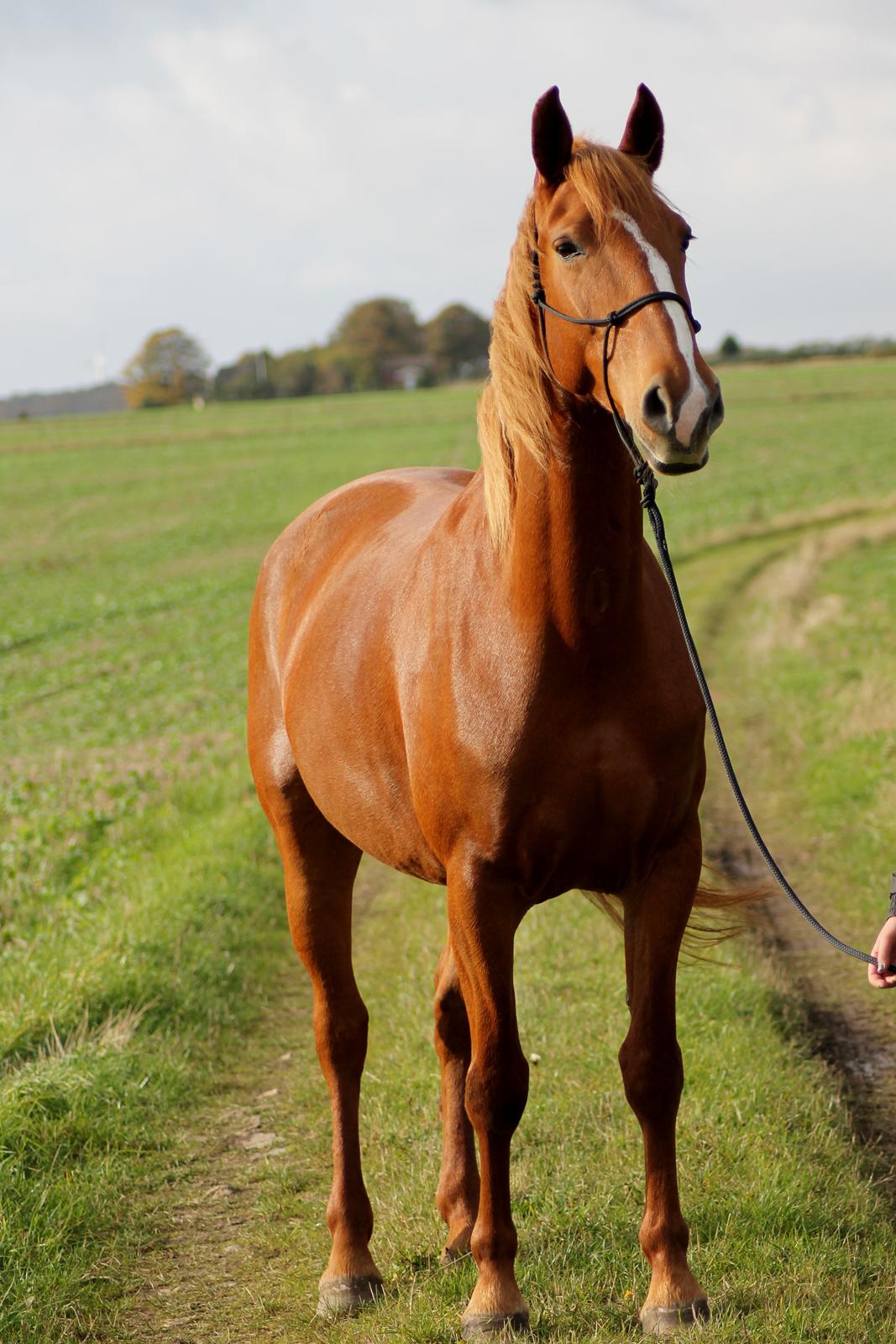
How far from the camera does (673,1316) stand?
3.32m

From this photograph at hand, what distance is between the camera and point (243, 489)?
4019cm

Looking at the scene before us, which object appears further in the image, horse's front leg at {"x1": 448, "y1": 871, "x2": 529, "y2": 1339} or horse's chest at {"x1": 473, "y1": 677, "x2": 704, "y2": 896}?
horse's front leg at {"x1": 448, "y1": 871, "x2": 529, "y2": 1339}

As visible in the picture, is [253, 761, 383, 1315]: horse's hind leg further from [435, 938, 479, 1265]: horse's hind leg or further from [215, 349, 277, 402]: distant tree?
[215, 349, 277, 402]: distant tree

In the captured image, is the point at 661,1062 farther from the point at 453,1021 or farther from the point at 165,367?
the point at 165,367

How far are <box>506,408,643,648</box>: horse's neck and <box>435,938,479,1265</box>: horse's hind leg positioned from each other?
4.68 ft

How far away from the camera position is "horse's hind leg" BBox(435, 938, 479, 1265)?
4.01 meters

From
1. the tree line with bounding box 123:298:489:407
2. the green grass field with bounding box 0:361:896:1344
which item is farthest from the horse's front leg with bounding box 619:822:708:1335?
the tree line with bounding box 123:298:489:407

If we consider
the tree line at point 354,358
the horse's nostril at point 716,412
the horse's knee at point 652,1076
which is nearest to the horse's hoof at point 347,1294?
the horse's knee at point 652,1076

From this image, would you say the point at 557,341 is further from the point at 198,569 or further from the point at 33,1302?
the point at 198,569

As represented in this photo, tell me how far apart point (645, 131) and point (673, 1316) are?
2.97 m

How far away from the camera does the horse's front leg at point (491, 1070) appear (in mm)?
3250

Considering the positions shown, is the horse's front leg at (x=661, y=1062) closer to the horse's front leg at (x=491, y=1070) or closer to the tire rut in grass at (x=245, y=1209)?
the horse's front leg at (x=491, y=1070)

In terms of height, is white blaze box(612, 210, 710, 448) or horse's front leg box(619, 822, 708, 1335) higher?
white blaze box(612, 210, 710, 448)

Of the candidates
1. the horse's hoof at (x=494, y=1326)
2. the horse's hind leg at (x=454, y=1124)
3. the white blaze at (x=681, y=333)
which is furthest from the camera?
the horse's hind leg at (x=454, y=1124)
